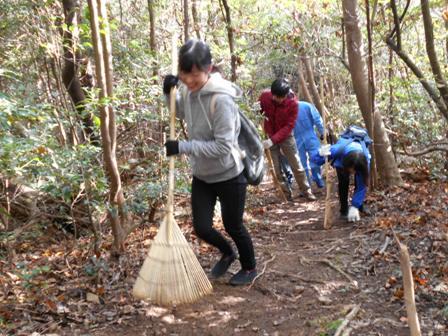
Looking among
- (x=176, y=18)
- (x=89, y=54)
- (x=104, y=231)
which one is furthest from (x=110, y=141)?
(x=176, y=18)

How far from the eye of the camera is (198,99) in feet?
11.7

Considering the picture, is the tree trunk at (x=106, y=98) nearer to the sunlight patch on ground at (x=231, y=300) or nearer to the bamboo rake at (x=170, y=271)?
the bamboo rake at (x=170, y=271)

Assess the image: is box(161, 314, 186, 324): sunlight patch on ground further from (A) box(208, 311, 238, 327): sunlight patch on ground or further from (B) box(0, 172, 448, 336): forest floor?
(A) box(208, 311, 238, 327): sunlight patch on ground

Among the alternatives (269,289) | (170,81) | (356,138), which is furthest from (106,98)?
(356,138)

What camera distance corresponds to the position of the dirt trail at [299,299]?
11.3ft

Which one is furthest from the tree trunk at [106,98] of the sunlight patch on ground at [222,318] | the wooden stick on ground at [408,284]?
the wooden stick on ground at [408,284]

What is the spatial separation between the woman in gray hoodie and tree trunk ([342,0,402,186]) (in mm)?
3926

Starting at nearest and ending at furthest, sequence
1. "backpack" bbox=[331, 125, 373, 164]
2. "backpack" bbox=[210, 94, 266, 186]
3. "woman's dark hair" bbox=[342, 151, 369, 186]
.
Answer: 1. "backpack" bbox=[210, 94, 266, 186]
2. "woman's dark hair" bbox=[342, 151, 369, 186]
3. "backpack" bbox=[331, 125, 373, 164]

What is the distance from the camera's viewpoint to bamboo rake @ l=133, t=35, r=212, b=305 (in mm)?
3607

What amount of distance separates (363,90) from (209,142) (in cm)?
437

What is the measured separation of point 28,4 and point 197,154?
364 centimetres

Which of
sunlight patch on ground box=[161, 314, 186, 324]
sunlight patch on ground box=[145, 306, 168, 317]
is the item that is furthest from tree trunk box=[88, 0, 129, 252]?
sunlight patch on ground box=[161, 314, 186, 324]

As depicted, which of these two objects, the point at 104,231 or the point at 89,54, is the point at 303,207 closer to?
the point at 104,231

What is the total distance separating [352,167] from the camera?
6.01 meters
